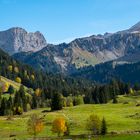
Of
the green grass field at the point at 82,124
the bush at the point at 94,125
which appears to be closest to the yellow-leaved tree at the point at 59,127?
the green grass field at the point at 82,124

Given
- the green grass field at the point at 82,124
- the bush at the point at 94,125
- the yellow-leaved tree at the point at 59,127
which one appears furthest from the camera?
the green grass field at the point at 82,124

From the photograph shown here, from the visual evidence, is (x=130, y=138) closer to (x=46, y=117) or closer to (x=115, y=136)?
(x=115, y=136)

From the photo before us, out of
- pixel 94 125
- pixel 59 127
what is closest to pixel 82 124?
pixel 94 125

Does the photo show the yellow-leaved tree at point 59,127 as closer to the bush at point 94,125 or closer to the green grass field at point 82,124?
the green grass field at point 82,124

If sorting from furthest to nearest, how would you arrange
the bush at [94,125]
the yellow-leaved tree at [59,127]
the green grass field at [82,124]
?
1. the green grass field at [82,124]
2. the bush at [94,125]
3. the yellow-leaved tree at [59,127]

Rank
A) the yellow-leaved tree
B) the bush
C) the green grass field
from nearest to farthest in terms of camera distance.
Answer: the yellow-leaved tree → the bush → the green grass field

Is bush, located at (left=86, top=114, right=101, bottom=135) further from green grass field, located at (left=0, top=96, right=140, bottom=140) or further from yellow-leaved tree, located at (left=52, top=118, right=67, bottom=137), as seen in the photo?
yellow-leaved tree, located at (left=52, top=118, right=67, bottom=137)

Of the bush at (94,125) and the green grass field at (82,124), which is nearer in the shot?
the bush at (94,125)

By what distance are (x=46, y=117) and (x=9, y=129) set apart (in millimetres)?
25126

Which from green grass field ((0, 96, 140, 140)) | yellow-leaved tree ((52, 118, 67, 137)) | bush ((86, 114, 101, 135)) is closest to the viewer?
yellow-leaved tree ((52, 118, 67, 137))

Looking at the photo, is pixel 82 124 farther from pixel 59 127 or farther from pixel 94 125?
pixel 59 127

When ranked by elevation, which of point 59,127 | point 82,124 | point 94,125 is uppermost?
point 82,124

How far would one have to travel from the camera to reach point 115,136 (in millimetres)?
97812

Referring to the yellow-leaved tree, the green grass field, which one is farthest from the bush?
the yellow-leaved tree
